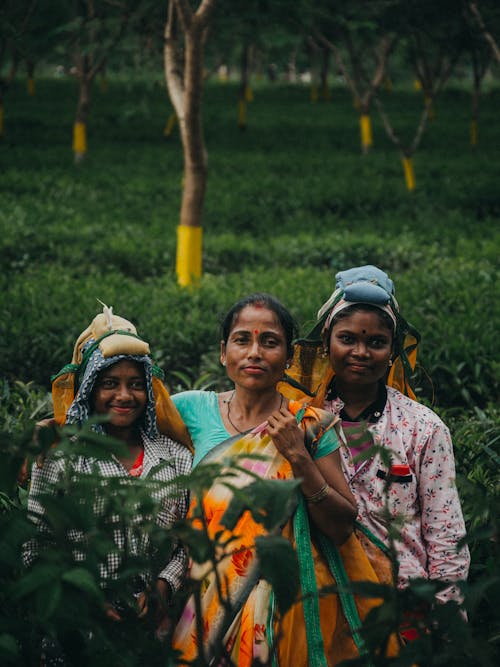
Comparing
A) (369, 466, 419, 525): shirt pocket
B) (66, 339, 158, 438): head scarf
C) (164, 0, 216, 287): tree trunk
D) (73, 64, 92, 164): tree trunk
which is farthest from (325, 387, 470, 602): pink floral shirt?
(73, 64, 92, 164): tree trunk

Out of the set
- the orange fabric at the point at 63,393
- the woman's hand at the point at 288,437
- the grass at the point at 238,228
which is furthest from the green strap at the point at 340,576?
the grass at the point at 238,228

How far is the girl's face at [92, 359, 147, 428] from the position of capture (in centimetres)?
253

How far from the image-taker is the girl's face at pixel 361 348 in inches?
97.5

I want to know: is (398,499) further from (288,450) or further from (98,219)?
(98,219)

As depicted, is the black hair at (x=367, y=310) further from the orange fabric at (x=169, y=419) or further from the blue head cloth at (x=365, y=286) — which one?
the orange fabric at (x=169, y=419)

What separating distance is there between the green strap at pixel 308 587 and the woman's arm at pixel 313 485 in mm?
39

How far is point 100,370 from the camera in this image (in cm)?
255

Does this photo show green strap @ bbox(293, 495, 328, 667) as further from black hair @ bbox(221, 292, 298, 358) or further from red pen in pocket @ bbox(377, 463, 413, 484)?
black hair @ bbox(221, 292, 298, 358)

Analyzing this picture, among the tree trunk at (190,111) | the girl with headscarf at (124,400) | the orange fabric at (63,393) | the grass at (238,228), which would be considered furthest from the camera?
the tree trunk at (190,111)

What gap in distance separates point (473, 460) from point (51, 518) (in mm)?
2553

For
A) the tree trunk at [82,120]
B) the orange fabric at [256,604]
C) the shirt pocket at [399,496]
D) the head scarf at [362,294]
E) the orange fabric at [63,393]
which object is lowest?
the orange fabric at [256,604]

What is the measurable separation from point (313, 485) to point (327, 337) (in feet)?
2.14

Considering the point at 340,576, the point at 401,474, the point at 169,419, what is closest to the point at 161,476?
the point at 169,419

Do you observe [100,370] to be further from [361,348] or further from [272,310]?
[361,348]
